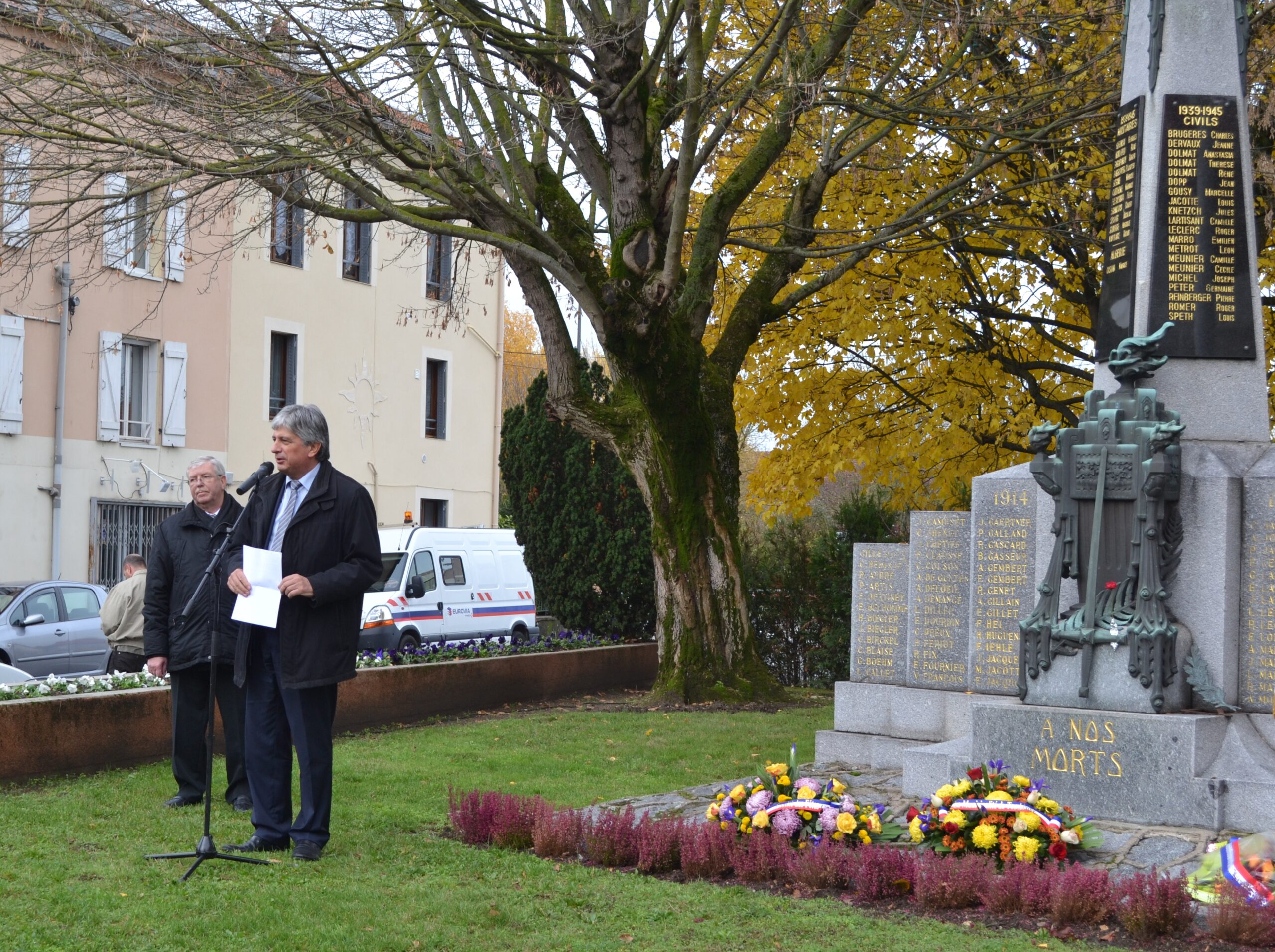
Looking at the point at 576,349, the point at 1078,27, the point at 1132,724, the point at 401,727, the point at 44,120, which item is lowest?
the point at 401,727

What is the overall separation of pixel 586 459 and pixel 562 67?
6.58 m

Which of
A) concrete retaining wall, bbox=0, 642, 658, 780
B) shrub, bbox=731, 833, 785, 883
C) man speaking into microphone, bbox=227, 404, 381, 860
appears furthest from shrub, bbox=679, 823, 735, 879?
concrete retaining wall, bbox=0, 642, 658, 780

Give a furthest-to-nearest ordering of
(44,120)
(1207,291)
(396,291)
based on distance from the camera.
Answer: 1. (396,291)
2. (44,120)
3. (1207,291)

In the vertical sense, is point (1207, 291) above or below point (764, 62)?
below

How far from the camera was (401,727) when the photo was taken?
1251 centimetres

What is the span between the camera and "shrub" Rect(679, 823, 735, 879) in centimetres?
652

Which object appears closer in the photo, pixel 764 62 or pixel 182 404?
pixel 764 62

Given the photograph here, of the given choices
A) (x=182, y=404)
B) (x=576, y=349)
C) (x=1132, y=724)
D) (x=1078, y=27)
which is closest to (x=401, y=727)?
(x=576, y=349)

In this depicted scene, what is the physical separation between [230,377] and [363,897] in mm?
21856

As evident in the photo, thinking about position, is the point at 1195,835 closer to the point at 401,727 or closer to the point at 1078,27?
the point at 401,727

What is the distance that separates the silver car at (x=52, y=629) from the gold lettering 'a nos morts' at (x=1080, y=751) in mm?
11213

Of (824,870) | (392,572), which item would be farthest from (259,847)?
(392,572)

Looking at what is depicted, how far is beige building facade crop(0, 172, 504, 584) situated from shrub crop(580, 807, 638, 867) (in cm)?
1063

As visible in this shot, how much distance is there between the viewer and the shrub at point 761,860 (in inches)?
253
